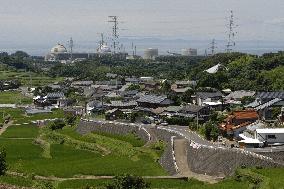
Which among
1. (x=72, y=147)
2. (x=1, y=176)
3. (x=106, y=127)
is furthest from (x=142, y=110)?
(x=1, y=176)

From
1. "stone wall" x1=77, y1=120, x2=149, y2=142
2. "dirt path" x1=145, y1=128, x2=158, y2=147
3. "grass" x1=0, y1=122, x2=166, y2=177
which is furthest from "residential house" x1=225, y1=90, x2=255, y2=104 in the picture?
"grass" x1=0, y1=122, x2=166, y2=177

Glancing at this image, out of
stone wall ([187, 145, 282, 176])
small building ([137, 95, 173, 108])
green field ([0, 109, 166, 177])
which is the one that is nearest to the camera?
stone wall ([187, 145, 282, 176])

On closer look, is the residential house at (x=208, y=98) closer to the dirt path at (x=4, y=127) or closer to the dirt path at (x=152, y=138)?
the dirt path at (x=152, y=138)

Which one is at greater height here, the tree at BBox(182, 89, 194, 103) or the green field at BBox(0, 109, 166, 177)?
the tree at BBox(182, 89, 194, 103)

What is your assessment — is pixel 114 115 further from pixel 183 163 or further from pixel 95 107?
pixel 183 163

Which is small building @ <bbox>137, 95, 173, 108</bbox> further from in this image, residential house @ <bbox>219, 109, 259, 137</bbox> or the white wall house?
the white wall house

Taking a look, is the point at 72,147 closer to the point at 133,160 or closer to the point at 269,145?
the point at 133,160
